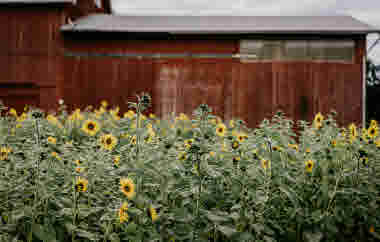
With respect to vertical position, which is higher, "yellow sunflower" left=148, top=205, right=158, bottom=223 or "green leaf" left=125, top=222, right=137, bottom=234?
"yellow sunflower" left=148, top=205, right=158, bottom=223

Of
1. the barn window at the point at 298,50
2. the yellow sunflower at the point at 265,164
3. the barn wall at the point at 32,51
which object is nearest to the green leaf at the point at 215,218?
the yellow sunflower at the point at 265,164

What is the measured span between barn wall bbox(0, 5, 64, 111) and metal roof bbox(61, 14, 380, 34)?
2.20 feet

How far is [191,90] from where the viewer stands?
34.9ft

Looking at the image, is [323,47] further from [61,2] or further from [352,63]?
[61,2]

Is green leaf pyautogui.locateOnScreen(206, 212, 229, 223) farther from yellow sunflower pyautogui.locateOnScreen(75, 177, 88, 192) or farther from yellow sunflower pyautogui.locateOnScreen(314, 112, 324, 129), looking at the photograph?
yellow sunflower pyautogui.locateOnScreen(314, 112, 324, 129)

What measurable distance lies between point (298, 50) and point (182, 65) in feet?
11.7

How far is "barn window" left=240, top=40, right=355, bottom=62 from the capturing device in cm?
1042

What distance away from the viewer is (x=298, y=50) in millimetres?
10430

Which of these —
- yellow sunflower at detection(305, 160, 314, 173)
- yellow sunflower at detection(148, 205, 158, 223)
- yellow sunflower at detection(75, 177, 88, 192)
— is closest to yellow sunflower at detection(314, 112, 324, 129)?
yellow sunflower at detection(305, 160, 314, 173)

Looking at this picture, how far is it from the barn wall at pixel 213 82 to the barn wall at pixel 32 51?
44 cm

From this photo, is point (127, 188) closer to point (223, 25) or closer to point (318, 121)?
point (318, 121)

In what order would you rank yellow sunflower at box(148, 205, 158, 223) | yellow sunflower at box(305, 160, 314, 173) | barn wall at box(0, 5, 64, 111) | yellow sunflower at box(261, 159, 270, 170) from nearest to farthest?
yellow sunflower at box(148, 205, 158, 223) < yellow sunflower at box(261, 159, 270, 170) < yellow sunflower at box(305, 160, 314, 173) < barn wall at box(0, 5, 64, 111)

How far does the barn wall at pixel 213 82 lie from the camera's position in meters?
10.4

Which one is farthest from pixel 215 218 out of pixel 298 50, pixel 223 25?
pixel 223 25
